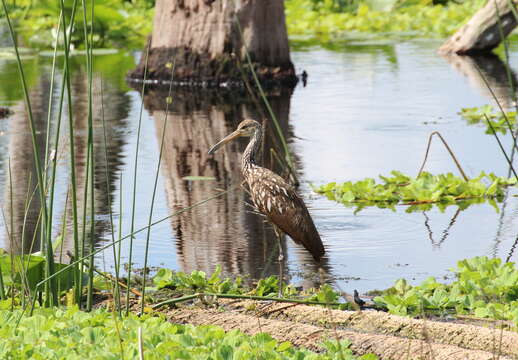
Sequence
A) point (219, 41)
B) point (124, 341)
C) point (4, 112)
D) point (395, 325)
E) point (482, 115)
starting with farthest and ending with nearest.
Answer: point (219, 41), point (4, 112), point (482, 115), point (395, 325), point (124, 341)

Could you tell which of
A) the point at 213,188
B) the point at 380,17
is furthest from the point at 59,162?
the point at 380,17

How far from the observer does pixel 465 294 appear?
17.4ft

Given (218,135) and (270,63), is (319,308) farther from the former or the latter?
(270,63)

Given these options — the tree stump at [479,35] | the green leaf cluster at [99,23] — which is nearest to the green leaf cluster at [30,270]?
the tree stump at [479,35]

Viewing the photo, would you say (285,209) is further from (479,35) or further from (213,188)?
(479,35)

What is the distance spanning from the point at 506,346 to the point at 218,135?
670cm

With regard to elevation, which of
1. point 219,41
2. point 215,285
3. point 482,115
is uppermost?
point 219,41

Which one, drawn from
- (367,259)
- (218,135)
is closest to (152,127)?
(218,135)

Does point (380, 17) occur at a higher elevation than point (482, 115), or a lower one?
higher

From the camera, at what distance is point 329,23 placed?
22.5 m

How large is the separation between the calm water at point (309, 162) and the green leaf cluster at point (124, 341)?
0.49 metres

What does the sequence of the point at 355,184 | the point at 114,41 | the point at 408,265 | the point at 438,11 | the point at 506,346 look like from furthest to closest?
the point at 438,11, the point at 114,41, the point at 355,184, the point at 408,265, the point at 506,346

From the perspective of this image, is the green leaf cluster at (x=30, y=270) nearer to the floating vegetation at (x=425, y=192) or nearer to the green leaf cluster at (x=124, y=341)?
the green leaf cluster at (x=124, y=341)

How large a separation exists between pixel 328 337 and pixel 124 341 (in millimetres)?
884
